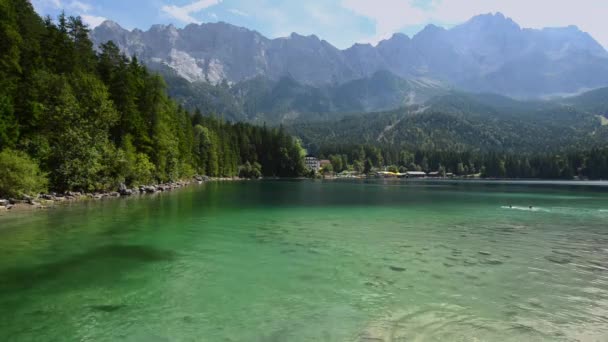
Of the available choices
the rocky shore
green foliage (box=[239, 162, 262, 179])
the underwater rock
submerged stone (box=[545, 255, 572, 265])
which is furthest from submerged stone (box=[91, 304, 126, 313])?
green foliage (box=[239, 162, 262, 179])

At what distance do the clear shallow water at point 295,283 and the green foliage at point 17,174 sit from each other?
35.9 ft

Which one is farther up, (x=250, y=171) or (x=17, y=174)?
(x=250, y=171)

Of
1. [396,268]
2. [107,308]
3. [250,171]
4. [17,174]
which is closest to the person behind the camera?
[107,308]

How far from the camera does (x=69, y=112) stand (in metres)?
53.1

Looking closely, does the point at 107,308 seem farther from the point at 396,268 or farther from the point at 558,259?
the point at 558,259

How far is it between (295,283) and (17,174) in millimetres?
38770

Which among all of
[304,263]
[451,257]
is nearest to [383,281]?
[304,263]

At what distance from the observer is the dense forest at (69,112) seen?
45406mm

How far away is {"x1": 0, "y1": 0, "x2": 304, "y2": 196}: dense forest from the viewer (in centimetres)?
4541

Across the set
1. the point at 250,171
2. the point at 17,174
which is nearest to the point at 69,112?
the point at 17,174

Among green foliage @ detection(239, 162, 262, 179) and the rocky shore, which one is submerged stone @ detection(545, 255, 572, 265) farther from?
green foliage @ detection(239, 162, 262, 179)

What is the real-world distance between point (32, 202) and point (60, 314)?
125 feet

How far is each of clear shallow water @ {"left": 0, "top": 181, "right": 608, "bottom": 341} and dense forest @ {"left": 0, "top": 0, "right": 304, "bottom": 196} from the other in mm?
18044

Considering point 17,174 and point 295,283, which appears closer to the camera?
point 295,283
